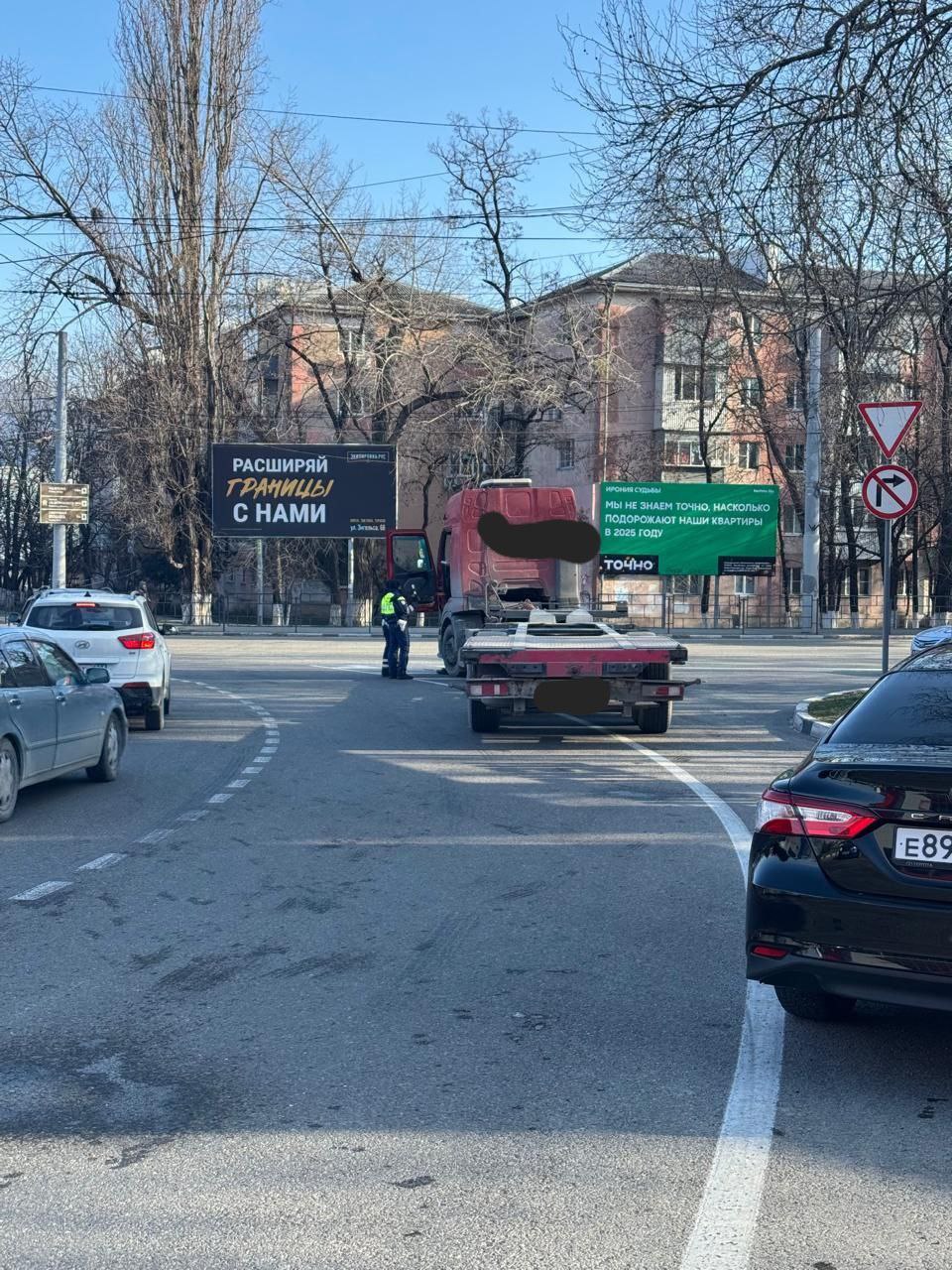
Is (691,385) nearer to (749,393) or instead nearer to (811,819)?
(749,393)

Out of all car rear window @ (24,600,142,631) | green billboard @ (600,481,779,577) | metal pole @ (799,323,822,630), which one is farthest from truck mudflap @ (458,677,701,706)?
green billboard @ (600,481,779,577)

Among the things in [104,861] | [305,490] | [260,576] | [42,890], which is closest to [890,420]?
[104,861]

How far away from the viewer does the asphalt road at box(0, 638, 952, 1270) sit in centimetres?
397

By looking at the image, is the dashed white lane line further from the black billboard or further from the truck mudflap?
the black billboard

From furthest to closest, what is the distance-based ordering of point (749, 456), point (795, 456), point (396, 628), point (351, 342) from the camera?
point (749, 456) → point (795, 456) → point (351, 342) → point (396, 628)

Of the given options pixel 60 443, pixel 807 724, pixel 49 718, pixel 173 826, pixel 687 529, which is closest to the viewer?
pixel 173 826

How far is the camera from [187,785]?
12.9m

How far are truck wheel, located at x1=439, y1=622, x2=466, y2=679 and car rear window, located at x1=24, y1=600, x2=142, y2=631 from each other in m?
7.50

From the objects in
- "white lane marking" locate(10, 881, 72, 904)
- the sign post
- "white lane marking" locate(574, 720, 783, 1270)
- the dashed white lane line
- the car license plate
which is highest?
the sign post

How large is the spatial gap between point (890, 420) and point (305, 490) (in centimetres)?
3423

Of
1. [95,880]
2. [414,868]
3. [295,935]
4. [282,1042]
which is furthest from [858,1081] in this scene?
[95,880]

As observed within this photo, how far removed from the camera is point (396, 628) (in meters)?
25.2

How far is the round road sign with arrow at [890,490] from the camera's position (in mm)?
15664

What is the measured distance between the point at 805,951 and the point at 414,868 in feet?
14.0
